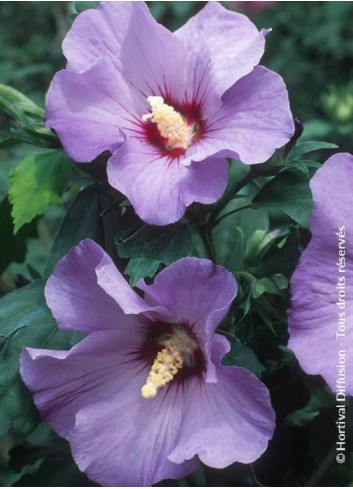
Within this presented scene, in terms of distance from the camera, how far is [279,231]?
3.80 feet

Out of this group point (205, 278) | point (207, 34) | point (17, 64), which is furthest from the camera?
point (17, 64)

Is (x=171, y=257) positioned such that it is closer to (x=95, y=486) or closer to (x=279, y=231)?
(x=279, y=231)

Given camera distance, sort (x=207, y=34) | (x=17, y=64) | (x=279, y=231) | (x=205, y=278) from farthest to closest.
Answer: (x=17, y=64) → (x=279, y=231) → (x=207, y=34) → (x=205, y=278)

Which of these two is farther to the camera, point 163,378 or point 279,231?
point 279,231

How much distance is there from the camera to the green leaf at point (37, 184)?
44.4 inches

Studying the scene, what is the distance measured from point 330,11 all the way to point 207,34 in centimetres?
217

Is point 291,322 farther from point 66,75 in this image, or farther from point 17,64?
point 17,64

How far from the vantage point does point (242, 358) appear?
1.00 m

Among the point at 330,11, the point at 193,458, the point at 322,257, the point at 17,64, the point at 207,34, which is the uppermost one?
the point at 207,34

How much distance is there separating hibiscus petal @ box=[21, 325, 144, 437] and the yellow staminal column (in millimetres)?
36

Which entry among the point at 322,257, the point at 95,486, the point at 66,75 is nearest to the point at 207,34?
the point at 66,75

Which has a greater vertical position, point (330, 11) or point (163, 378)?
point (163, 378)

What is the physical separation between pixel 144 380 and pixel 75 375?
3.3 inches

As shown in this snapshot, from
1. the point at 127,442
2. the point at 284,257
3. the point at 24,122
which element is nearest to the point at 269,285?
the point at 284,257
